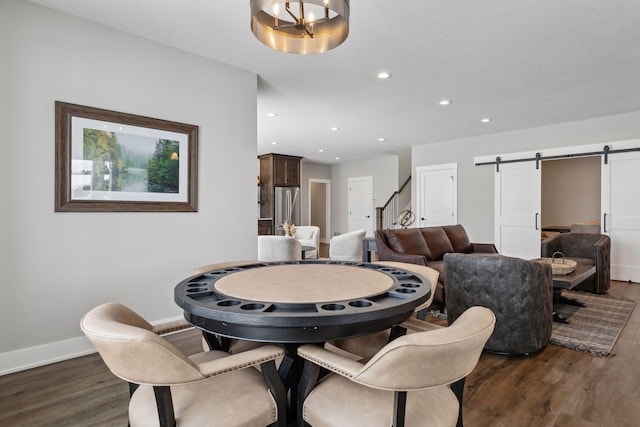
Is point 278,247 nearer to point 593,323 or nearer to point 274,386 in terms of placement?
point 593,323

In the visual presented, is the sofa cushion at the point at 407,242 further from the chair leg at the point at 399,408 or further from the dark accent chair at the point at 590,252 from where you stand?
the chair leg at the point at 399,408

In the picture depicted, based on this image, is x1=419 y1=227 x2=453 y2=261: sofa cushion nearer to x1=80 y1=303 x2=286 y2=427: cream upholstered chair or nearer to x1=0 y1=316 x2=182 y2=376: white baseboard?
x1=80 y1=303 x2=286 y2=427: cream upholstered chair

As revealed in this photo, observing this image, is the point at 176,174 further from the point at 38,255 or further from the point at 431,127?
the point at 431,127

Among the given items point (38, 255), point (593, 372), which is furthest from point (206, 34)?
point (593, 372)

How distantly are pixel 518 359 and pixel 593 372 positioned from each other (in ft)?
1.45

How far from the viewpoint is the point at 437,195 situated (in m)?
7.33

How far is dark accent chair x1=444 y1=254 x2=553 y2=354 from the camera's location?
8.08ft

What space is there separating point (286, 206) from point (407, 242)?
489 centimetres

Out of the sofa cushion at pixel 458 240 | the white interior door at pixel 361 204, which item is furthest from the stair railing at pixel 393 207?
the sofa cushion at pixel 458 240

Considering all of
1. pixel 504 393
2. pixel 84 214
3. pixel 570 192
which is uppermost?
pixel 570 192

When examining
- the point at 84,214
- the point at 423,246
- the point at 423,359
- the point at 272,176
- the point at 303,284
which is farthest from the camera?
the point at 272,176

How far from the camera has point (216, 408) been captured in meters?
1.08

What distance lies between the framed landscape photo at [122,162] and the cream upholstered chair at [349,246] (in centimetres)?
374

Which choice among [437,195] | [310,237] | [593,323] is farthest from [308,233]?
[593,323]
